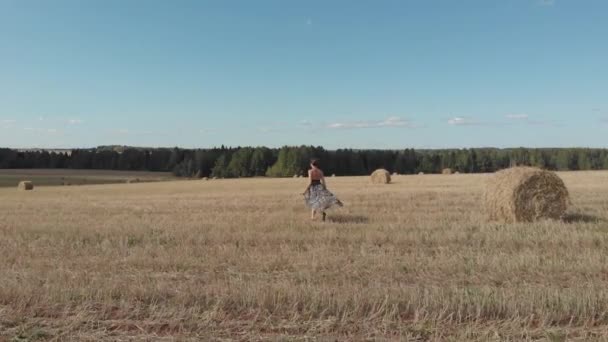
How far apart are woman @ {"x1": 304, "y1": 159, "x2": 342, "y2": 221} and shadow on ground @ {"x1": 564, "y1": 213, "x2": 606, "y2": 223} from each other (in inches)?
229

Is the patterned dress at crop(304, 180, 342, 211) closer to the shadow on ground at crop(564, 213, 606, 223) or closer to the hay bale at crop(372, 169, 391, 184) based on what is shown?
the shadow on ground at crop(564, 213, 606, 223)

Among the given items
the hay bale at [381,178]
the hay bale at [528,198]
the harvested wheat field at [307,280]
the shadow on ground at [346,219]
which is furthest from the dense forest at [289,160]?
the harvested wheat field at [307,280]

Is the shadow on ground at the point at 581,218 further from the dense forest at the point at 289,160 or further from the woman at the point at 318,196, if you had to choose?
the dense forest at the point at 289,160

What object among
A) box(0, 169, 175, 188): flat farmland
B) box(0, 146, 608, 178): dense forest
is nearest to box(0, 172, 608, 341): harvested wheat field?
box(0, 169, 175, 188): flat farmland

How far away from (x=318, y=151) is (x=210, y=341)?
91.8 metres

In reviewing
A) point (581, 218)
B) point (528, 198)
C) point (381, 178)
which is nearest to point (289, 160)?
point (381, 178)

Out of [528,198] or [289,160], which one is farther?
[289,160]

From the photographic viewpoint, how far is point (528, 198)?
14031 millimetres

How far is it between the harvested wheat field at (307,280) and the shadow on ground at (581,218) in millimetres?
112

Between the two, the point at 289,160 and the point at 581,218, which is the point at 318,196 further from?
the point at 289,160

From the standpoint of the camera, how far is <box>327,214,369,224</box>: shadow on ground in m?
13.8

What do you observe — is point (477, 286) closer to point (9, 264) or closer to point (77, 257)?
point (77, 257)

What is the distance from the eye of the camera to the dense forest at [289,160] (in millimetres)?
83625

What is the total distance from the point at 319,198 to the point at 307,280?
703 cm
